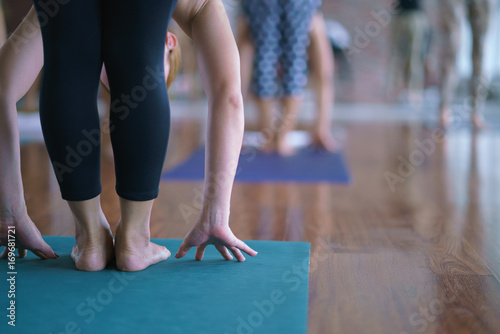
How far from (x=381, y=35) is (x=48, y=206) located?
5437 mm

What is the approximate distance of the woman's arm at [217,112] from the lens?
3.27 feet

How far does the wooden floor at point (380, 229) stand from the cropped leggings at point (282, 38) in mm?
496

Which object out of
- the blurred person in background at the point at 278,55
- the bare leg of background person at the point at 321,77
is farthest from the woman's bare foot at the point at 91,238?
the bare leg of background person at the point at 321,77

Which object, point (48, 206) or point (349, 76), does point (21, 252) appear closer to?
point (48, 206)

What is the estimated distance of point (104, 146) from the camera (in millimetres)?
2613

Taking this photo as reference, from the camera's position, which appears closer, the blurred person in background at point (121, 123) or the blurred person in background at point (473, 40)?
the blurred person in background at point (121, 123)

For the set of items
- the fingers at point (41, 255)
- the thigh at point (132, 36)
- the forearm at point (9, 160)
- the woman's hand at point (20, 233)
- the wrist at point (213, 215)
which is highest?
the thigh at point (132, 36)

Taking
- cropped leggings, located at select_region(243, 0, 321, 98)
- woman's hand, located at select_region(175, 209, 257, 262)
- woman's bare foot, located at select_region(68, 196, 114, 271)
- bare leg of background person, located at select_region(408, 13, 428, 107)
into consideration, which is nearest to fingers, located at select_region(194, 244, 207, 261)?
woman's hand, located at select_region(175, 209, 257, 262)

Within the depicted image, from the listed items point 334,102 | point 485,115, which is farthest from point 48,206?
point 334,102

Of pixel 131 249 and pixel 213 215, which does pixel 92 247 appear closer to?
pixel 131 249

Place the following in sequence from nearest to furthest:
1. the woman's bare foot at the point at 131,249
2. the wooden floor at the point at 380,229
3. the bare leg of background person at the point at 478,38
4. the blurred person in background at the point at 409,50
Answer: the wooden floor at the point at 380,229
the woman's bare foot at the point at 131,249
the bare leg of background person at the point at 478,38
the blurred person in background at the point at 409,50

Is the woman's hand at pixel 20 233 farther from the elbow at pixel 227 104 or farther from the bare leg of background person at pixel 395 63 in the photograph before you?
the bare leg of background person at pixel 395 63

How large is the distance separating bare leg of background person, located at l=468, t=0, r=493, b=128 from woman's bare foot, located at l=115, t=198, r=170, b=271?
3.31 metres

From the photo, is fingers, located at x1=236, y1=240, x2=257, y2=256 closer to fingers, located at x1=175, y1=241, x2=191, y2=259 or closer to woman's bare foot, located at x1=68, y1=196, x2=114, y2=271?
fingers, located at x1=175, y1=241, x2=191, y2=259
